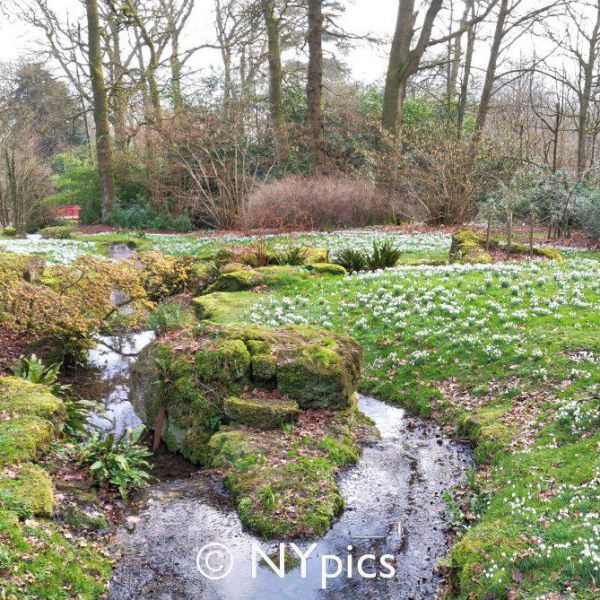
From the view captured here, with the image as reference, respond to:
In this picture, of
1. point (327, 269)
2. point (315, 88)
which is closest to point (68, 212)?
point (315, 88)

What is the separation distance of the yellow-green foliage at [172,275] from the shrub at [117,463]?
6664 mm

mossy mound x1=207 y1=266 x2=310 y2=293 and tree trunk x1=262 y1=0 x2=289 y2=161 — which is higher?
tree trunk x1=262 y1=0 x2=289 y2=161

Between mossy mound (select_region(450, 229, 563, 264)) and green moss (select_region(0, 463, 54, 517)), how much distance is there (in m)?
12.8

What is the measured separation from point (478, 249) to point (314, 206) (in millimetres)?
9328

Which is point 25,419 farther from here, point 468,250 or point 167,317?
point 468,250

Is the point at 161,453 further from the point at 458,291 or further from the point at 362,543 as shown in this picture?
the point at 458,291

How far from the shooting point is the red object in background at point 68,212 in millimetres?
33919

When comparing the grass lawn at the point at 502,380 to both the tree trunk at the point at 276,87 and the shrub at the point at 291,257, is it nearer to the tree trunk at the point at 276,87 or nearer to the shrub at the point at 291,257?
the shrub at the point at 291,257

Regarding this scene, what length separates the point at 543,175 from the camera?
25.8 meters

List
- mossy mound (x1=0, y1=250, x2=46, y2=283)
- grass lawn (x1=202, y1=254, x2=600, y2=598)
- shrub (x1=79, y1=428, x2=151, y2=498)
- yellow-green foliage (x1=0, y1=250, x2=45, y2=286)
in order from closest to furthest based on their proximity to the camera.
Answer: grass lawn (x1=202, y1=254, x2=600, y2=598) → shrub (x1=79, y1=428, x2=151, y2=498) → yellow-green foliage (x1=0, y1=250, x2=45, y2=286) → mossy mound (x1=0, y1=250, x2=46, y2=283)

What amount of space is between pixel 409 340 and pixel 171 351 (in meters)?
4.44

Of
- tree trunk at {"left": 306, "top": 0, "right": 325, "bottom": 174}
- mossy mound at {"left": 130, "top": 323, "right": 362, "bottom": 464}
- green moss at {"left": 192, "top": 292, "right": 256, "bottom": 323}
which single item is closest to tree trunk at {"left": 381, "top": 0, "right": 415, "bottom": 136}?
tree trunk at {"left": 306, "top": 0, "right": 325, "bottom": 174}

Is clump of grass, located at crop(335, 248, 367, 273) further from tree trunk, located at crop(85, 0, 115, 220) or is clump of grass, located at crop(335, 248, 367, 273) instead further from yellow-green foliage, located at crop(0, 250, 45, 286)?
tree trunk, located at crop(85, 0, 115, 220)

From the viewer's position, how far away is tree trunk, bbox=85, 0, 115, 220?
2800 centimetres
